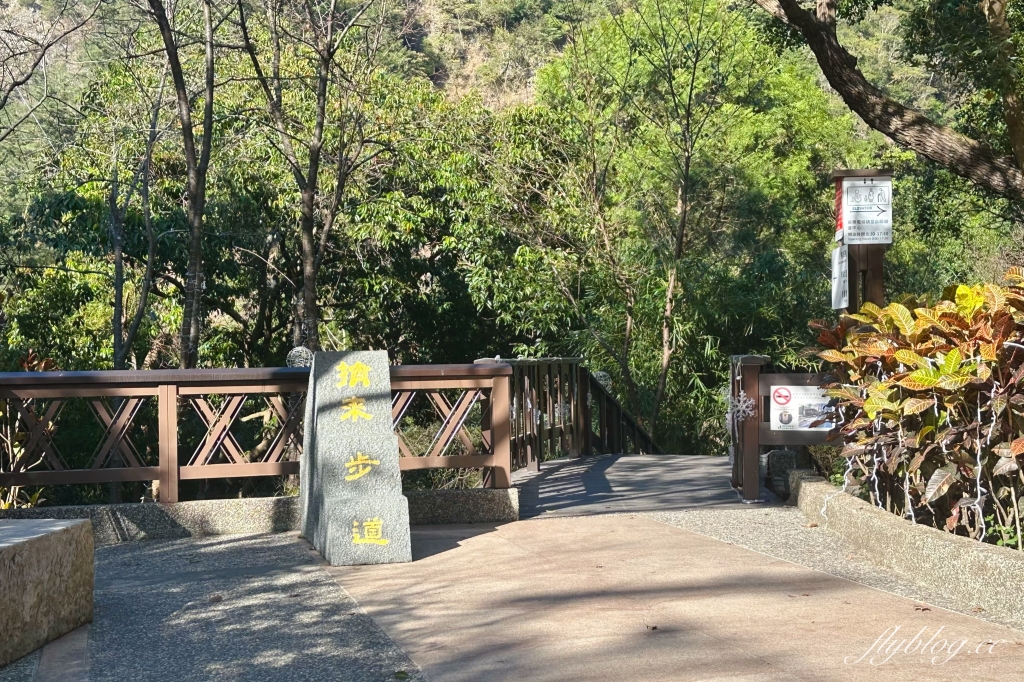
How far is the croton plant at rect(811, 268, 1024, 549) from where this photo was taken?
19.2 feet

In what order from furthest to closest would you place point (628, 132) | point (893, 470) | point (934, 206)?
1. point (628, 132)
2. point (934, 206)
3. point (893, 470)

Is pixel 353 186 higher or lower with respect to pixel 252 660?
higher

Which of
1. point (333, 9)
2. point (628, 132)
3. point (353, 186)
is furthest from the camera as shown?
point (628, 132)

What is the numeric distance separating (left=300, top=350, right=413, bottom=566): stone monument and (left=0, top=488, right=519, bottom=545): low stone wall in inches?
15.0

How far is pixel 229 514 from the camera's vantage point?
793 centimetres

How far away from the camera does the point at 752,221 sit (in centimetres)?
2069

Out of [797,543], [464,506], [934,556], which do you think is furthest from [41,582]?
[797,543]

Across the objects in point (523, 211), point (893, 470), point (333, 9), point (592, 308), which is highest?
point (333, 9)

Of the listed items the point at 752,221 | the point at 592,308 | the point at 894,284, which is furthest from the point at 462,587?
the point at 894,284

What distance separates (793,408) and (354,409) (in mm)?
3783

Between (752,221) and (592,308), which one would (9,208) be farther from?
(752,221)

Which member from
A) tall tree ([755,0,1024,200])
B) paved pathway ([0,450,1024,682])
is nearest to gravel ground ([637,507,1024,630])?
paved pathway ([0,450,1024,682])

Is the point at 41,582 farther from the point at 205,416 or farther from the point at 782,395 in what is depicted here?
the point at 782,395

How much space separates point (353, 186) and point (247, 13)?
3.03 meters
